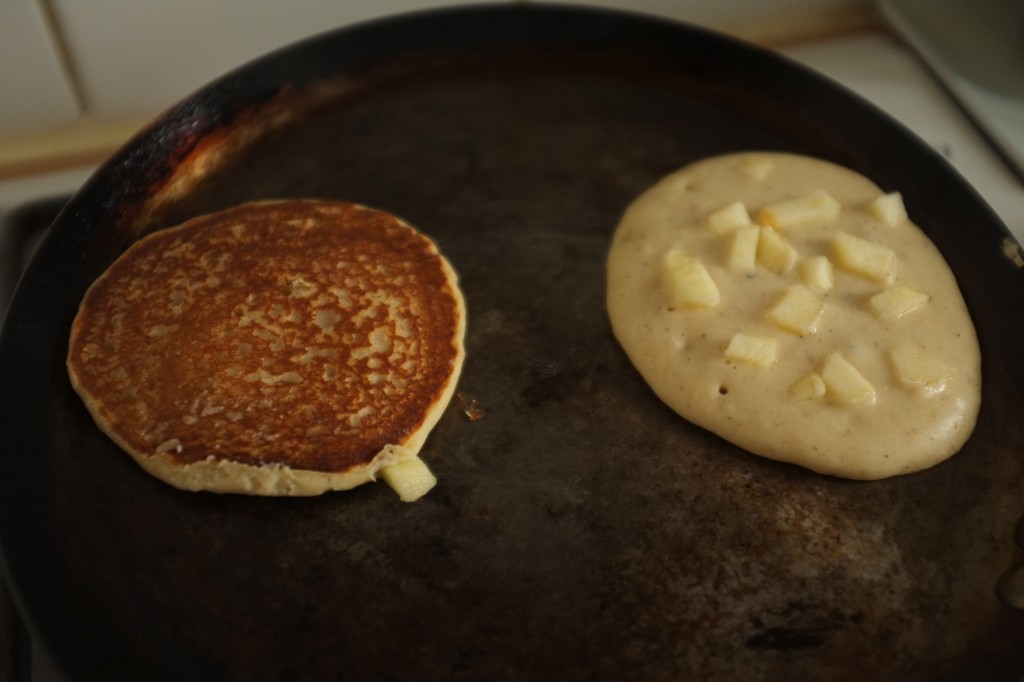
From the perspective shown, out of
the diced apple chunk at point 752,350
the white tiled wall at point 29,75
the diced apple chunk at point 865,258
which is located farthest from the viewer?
the white tiled wall at point 29,75

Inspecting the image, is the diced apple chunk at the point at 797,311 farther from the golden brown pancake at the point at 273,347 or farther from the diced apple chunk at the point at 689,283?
the golden brown pancake at the point at 273,347

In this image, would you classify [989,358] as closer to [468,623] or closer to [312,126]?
[468,623]

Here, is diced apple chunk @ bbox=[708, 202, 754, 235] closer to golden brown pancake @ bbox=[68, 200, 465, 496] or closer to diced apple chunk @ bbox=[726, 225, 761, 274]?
diced apple chunk @ bbox=[726, 225, 761, 274]

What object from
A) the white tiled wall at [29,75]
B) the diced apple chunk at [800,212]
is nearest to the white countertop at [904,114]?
the white tiled wall at [29,75]

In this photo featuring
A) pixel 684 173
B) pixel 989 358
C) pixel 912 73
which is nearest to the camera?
pixel 989 358

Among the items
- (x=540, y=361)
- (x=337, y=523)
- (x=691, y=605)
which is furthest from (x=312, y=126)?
(x=691, y=605)

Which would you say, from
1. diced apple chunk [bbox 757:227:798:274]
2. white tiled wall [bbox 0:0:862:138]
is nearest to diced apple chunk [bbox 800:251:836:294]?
diced apple chunk [bbox 757:227:798:274]
